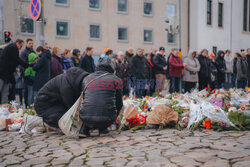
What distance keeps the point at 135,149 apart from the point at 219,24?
1278 inches

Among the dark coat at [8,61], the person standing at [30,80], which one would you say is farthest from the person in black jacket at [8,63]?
the person standing at [30,80]

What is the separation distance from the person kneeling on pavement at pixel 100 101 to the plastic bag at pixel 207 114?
55.6 inches

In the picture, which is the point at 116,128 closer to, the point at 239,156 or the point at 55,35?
the point at 239,156

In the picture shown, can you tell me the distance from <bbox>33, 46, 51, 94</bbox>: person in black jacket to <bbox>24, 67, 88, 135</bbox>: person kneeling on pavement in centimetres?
330

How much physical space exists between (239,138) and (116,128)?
2.24 metres

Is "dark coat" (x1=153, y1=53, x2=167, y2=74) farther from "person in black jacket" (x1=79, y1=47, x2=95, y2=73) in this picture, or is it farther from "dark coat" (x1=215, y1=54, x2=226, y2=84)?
"dark coat" (x1=215, y1=54, x2=226, y2=84)

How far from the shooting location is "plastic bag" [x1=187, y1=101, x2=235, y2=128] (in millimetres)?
5406

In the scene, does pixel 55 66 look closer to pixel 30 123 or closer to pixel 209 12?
pixel 30 123

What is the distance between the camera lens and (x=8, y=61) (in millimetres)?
8797

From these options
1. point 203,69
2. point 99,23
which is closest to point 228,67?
point 203,69

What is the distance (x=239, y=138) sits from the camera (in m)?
4.66

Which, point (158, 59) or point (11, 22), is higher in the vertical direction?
point (11, 22)

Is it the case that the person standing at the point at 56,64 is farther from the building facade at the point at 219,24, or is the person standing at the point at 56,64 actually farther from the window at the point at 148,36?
the building facade at the point at 219,24

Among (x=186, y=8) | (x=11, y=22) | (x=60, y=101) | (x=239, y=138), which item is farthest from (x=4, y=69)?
(x=186, y=8)
